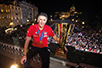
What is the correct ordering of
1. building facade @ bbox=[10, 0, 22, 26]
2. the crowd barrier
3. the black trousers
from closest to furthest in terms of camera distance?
the black trousers, the crowd barrier, building facade @ bbox=[10, 0, 22, 26]

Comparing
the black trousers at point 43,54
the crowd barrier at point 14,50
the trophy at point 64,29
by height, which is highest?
the trophy at point 64,29

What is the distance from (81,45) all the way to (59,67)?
8947mm

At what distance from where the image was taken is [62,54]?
5.76 ft

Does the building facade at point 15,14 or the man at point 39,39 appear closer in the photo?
the man at point 39,39

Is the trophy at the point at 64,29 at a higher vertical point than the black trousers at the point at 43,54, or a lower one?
higher

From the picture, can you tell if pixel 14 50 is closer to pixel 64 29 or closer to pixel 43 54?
pixel 43 54

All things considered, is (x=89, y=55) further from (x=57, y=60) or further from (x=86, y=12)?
(x=86, y=12)

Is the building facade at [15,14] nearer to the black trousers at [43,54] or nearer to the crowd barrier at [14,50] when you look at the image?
the crowd barrier at [14,50]

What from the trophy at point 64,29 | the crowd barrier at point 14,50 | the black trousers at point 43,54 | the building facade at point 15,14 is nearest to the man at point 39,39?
the black trousers at point 43,54

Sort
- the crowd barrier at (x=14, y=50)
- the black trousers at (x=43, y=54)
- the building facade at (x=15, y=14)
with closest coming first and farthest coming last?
the black trousers at (x=43, y=54) < the crowd barrier at (x=14, y=50) < the building facade at (x=15, y=14)

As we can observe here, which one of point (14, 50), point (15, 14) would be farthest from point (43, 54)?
point (15, 14)

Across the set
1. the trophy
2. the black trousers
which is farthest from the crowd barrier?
the trophy

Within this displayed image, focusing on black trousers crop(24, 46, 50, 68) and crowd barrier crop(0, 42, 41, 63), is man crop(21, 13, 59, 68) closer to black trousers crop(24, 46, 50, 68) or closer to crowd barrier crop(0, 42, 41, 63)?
black trousers crop(24, 46, 50, 68)

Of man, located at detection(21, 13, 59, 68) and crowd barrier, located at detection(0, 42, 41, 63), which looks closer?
man, located at detection(21, 13, 59, 68)
